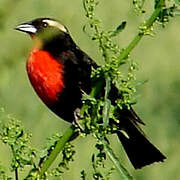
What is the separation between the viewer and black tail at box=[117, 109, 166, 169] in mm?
3829

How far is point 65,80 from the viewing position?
4258mm

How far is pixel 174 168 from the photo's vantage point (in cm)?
645

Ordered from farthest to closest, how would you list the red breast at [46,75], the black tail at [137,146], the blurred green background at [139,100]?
1. the blurred green background at [139,100]
2. the red breast at [46,75]
3. the black tail at [137,146]

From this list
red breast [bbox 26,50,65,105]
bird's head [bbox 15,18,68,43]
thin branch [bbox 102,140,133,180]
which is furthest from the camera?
bird's head [bbox 15,18,68,43]

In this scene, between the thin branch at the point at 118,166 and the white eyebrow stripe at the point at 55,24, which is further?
the white eyebrow stripe at the point at 55,24

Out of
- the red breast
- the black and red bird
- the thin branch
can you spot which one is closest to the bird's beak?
the black and red bird

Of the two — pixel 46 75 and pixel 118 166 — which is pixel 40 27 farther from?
pixel 118 166

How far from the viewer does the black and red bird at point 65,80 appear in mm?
3924

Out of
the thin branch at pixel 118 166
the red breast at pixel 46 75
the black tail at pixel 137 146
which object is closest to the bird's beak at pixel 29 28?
the red breast at pixel 46 75

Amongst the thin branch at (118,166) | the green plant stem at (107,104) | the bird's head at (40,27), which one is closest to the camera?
the green plant stem at (107,104)

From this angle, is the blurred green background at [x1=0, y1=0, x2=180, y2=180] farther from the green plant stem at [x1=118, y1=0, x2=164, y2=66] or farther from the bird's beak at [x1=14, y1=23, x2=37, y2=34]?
the green plant stem at [x1=118, y1=0, x2=164, y2=66]

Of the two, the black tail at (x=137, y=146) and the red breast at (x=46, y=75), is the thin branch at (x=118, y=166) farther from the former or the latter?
the red breast at (x=46, y=75)

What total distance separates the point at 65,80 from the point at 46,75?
148 millimetres

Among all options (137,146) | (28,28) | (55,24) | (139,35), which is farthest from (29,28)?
(139,35)
